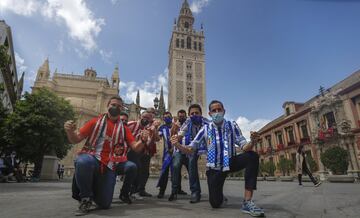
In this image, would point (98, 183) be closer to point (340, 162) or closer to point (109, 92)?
point (340, 162)

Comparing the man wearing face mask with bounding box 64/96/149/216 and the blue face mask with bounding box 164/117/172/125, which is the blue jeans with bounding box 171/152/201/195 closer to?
the blue face mask with bounding box 164/117/172/125

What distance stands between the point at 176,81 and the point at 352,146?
41.6m

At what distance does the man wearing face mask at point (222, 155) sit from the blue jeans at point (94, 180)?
3.81 ft

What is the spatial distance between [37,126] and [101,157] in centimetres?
1586

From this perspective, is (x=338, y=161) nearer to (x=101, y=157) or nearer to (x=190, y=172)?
(x=190, y=172)

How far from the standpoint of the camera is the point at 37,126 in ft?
52.7

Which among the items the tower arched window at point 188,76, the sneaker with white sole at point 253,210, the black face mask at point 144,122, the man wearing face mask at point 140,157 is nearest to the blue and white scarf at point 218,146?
the sneaker with white sole at point 253,210

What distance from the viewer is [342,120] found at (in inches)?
848

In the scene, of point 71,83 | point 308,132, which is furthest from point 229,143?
point 71,83

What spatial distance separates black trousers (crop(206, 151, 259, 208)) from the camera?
10.3 ft

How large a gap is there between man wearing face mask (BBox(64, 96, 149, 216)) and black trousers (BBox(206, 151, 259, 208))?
1.19m

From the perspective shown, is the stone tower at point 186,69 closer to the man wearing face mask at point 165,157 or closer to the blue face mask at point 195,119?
the man wearing face mask at point 165,157

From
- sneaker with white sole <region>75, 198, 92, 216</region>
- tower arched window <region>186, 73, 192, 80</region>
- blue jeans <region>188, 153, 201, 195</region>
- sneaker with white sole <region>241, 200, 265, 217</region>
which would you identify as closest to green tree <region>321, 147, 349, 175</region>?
blue jeans <region>188, 153, 201, 195</region>

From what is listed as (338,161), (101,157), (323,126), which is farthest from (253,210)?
(323,126)
